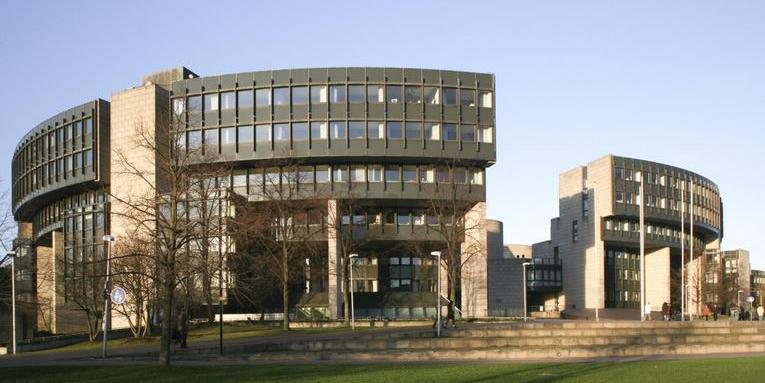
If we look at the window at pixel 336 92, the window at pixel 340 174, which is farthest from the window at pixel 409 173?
the window at pixel 336 92

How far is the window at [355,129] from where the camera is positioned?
256 ft

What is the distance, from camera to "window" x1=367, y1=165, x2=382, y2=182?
79.7 m

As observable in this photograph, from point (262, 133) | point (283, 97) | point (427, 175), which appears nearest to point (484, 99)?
point (427, 175)

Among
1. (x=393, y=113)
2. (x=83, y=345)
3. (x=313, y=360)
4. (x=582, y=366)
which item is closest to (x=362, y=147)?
(x=393, y=113)

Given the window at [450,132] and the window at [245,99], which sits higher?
the window at [245,99]

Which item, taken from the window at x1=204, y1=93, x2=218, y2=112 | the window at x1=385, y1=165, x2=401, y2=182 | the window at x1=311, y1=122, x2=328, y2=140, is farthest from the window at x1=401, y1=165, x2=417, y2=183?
the window at x1=204, y1=93, x2=218, y2=112

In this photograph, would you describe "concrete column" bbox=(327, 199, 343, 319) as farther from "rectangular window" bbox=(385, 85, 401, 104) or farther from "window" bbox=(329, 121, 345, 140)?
"rectangular window" bbox=(385, 85, 401, 104)

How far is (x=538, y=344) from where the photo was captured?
132 feet

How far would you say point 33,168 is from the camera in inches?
3765

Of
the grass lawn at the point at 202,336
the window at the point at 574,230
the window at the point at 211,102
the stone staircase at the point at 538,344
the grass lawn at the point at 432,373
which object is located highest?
the window at the point at 211,102

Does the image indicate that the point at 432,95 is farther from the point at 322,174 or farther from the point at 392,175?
the point at 322,174

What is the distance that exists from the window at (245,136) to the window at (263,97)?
2.42 meters

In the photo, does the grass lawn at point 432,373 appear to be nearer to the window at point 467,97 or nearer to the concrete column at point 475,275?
the concrete column at point 475,275

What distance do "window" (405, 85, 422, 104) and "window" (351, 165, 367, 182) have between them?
754 cm
